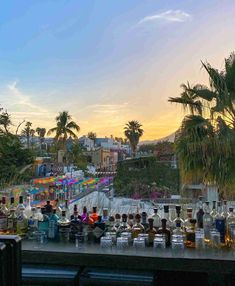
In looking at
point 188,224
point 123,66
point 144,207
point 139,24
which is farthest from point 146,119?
point 188,224

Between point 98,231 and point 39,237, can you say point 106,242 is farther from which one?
point 39,237

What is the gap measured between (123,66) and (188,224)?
3624mm

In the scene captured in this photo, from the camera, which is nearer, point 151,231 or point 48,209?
point 151,231

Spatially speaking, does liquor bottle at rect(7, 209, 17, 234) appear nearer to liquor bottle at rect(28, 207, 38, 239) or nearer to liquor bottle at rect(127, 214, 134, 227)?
liquor bottle at rect(28, 207, 38, 239)

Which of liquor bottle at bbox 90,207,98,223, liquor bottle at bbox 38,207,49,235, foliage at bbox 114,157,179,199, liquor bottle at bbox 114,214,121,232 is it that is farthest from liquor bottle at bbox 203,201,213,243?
foliage at bbox 114,157,179,199

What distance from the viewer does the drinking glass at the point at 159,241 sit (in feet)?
4.94

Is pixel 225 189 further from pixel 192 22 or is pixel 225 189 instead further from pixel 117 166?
pixel 192 22

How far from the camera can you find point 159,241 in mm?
1512

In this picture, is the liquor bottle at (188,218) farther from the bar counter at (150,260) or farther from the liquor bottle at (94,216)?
the liquor bottle at (94,216)

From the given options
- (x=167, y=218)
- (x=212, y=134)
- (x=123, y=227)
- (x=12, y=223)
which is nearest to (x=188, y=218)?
(x=167, y=218)

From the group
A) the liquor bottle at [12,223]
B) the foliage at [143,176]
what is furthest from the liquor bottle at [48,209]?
the foliage at [143,176]

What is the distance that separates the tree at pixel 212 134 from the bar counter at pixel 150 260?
9.36 feet

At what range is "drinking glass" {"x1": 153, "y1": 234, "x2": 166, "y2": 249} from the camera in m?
1.51

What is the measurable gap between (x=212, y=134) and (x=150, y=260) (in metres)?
3.36
